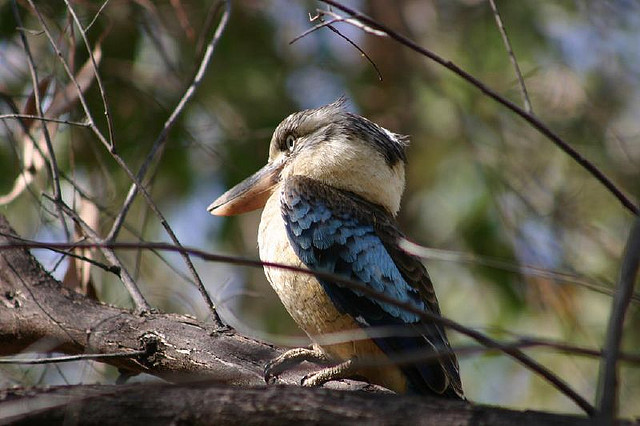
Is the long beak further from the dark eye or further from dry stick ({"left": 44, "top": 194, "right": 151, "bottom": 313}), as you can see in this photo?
dry stick ({"left": 44, "top": 194, "right": 151, "bottom": 313})

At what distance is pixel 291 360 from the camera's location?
307 centimetres

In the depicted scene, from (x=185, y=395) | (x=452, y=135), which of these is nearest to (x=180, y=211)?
(x=452, y=135)

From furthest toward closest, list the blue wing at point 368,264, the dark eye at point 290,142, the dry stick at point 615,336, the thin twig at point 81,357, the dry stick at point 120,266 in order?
the dark eye at point 290,142 → the dry stick at point 120,266 → the blue wing at point 368,264 → the thin twig at point 81,357 → the dry stick at point 615,336

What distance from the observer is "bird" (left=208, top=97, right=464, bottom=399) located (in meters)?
2.92

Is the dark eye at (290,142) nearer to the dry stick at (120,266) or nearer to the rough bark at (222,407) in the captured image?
the dry stick at (120,266)

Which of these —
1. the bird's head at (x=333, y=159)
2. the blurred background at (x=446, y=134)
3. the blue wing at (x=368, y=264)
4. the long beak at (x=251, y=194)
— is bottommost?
the blue wing at (x=368, y=264)

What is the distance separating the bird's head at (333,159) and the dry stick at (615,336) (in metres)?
2.44

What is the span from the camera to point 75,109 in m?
4.02

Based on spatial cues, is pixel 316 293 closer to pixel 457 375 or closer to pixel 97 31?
pixel 457 375

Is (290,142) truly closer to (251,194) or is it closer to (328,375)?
(251,194)

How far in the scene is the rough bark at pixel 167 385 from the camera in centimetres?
192

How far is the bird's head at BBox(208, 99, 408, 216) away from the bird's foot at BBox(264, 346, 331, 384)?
3.03 feet

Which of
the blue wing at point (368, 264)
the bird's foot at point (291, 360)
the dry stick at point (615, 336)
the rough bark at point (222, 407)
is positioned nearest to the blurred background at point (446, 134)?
the blue wing at point (368, 264)

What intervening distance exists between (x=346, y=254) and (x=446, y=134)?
12.5ft
